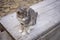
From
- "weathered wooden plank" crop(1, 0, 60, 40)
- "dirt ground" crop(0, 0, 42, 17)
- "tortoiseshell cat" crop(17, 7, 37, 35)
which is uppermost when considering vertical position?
"tortoiseshell cat" crop(17, 7, 37, 35)

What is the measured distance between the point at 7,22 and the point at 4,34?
0.14 m

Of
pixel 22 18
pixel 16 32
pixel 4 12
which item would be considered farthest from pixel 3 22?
pixel 4 12

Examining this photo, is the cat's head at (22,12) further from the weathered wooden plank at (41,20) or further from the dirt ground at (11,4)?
the dirt ground at (11,4)

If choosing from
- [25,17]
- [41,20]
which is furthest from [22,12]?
[41,20]

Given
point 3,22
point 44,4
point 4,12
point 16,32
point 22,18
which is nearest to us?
point 22,18

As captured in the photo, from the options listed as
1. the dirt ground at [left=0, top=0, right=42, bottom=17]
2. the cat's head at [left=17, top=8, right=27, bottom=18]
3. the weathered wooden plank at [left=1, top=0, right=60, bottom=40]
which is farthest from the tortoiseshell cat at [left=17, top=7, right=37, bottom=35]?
the dirt ground at [left=0, top=0, right=42, bottom=17]

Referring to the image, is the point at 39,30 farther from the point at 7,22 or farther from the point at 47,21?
the point at 7,22

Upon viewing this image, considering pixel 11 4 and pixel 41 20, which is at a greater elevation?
pixel 41 20

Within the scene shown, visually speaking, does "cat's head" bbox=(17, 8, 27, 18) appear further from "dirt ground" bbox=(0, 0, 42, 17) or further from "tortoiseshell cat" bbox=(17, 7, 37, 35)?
"dirt ground" bbox=(0, 0, 42, 17)

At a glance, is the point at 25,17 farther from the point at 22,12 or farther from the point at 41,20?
the point at 41,20

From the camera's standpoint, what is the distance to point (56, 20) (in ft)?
4.65

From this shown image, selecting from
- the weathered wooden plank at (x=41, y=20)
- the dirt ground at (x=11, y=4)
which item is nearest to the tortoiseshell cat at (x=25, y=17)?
the weathered wooden plank at (x=41, y=20)

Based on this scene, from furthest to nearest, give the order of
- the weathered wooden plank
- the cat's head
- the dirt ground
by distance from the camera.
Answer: the dirt ground, the weathered wooden plank, the cat's head

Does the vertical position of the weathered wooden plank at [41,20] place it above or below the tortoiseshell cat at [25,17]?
below
